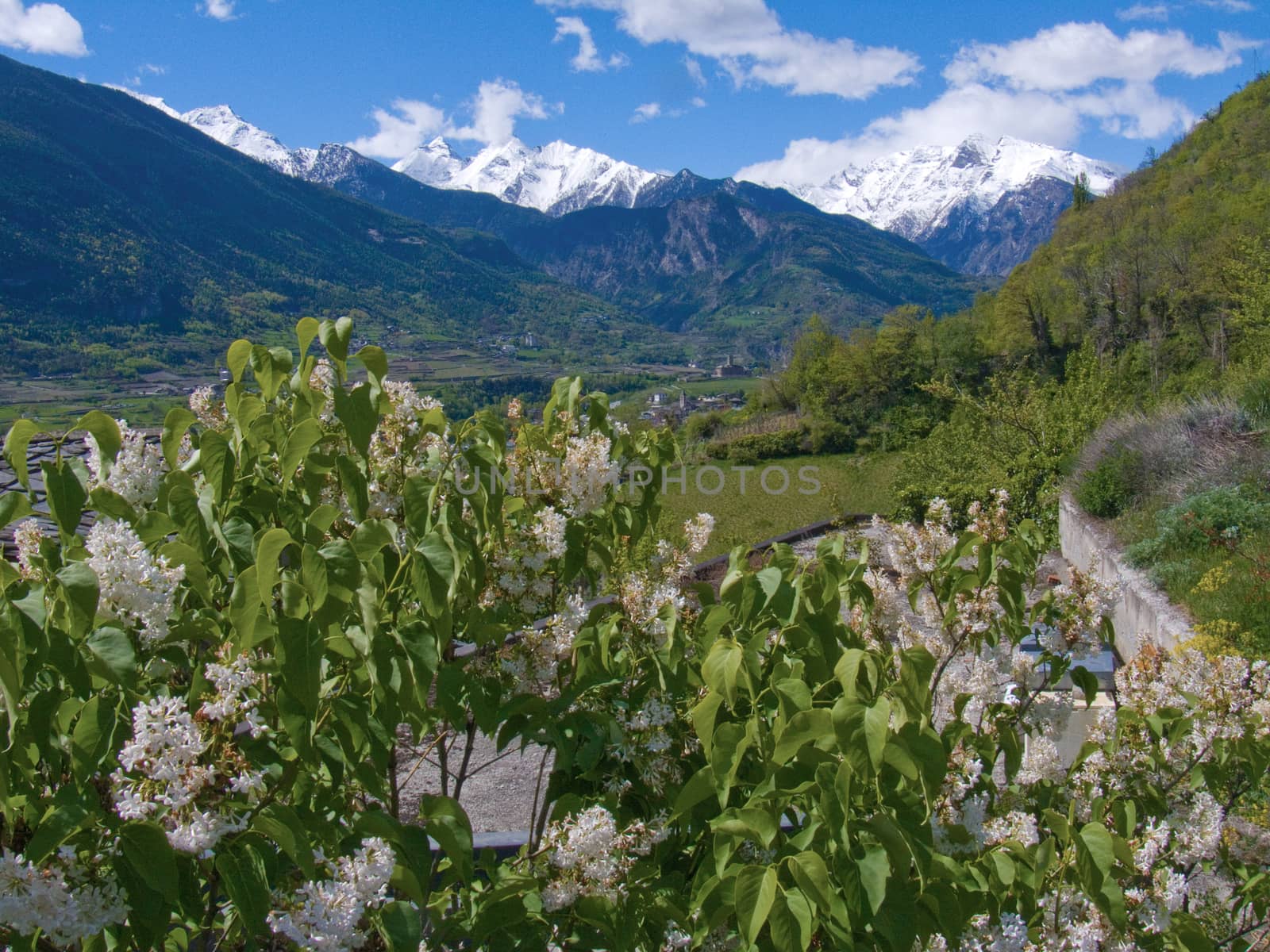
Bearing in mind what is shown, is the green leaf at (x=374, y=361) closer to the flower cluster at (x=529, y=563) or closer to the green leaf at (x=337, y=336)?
the green leaf at (x=337, y=336)

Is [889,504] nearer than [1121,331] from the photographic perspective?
Yes

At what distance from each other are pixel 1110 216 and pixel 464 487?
174ft

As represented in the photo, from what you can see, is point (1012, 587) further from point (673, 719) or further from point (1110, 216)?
point (1110, 216)

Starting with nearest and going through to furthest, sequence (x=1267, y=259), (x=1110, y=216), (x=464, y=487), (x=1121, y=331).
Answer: (x=464, y=487)
(x=1267, y=259)
(x=1121, y=331)
(x=1110, y=216)

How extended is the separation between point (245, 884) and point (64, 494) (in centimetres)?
68

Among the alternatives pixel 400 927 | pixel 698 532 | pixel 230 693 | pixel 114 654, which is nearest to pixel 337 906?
pixel 400 927

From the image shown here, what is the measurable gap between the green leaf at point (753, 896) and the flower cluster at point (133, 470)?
133cm

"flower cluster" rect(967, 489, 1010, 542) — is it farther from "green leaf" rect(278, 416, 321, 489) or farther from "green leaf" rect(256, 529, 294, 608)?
"green leaf" rect(256, 529, 294, 608)

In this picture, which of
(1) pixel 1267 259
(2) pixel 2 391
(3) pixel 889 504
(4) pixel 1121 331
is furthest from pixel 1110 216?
(2) pixel 2 391

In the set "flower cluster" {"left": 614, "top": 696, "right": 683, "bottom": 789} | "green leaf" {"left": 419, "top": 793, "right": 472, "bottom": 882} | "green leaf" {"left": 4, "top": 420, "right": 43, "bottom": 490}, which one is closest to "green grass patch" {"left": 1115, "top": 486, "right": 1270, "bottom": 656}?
"flower cluster" {"left": 614, "top": 696, "right": 683, "bottom": 789}

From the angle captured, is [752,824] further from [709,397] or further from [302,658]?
[709,397]

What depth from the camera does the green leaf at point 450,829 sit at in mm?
1353

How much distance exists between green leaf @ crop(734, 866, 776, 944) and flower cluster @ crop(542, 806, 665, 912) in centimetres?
29

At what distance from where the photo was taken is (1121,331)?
31.7m
